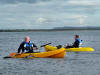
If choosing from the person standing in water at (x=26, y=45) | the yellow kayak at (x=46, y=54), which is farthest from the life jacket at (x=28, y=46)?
the yellow kayak at (x=46, y=54)

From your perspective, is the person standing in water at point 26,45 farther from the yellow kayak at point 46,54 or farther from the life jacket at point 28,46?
the yellow kayak at point 46,54

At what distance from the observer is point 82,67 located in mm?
17875

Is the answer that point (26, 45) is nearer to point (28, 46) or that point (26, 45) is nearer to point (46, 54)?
point (28, 46)

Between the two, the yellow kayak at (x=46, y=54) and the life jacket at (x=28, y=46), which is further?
the yellow kayak at (x=46, y=54)

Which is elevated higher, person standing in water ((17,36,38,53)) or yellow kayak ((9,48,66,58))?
person standing in water ((17,36,38,53))

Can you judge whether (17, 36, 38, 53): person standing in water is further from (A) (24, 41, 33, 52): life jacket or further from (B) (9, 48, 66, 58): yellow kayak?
(B) (9, 48, 66, 58): yellow kayak

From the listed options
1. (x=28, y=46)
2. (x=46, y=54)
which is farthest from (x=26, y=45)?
(x=46, y=54)

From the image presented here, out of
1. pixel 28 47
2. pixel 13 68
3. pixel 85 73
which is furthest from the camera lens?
pixel 28 47

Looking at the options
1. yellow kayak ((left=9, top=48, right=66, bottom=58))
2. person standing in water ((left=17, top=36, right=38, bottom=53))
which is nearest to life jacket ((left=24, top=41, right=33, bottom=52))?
person standing in water ((left=17, top=36, right=38, bottom=53))

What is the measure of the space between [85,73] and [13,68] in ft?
16.9

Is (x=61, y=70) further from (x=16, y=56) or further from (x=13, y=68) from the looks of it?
(x=16, y=56)

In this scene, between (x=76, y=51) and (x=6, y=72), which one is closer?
(x=6, y=72)

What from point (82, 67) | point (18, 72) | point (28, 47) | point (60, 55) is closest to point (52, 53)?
point (60, 55)

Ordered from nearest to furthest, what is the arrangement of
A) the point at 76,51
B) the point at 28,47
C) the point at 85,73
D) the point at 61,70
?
the point at 85,73, the point at 61,70, the point at 28,47, the point at 76,51
